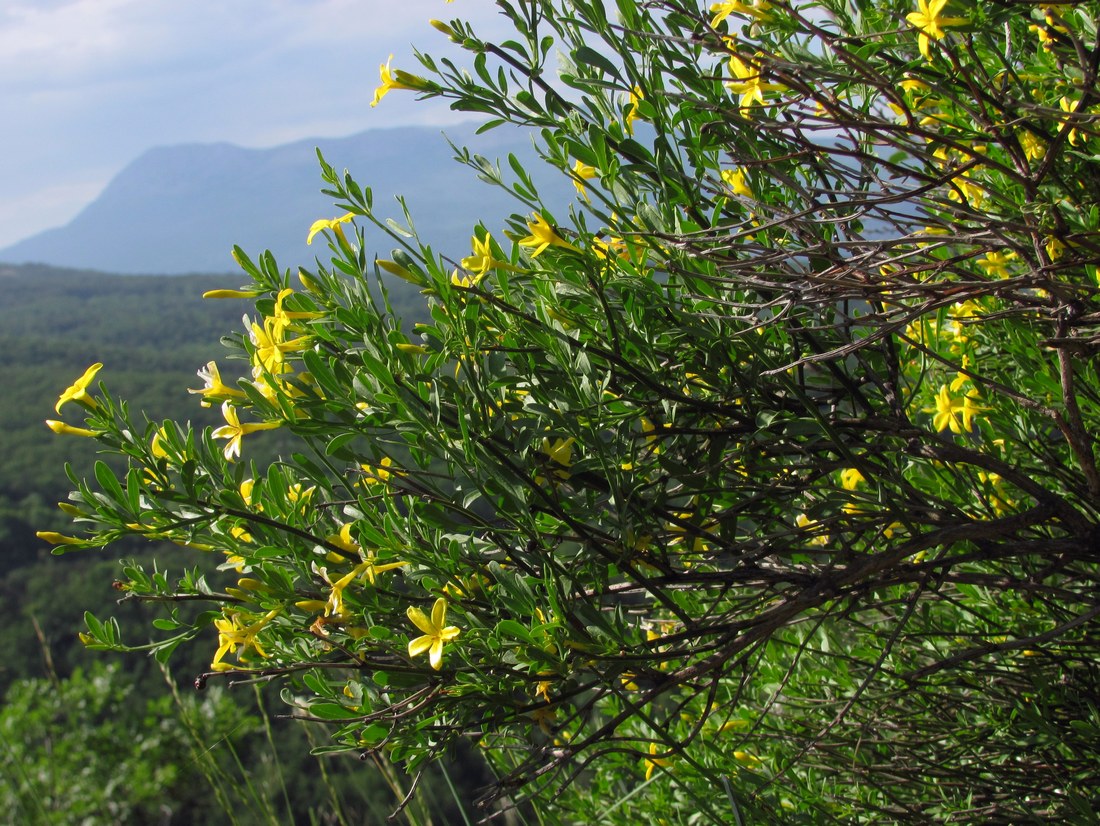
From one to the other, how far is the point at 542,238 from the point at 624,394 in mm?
269

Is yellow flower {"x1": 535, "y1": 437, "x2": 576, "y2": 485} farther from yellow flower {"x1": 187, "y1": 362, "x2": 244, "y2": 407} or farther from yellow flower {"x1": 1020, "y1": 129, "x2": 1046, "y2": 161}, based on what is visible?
yellow flower {"x1": 1020, "y1": 129, "x2": 1046, "y2": 161}

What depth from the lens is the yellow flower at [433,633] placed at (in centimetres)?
121

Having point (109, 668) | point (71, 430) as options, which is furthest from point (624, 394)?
point (109, 668)

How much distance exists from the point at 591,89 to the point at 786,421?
2.02ft

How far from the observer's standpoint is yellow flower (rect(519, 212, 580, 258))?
4.37 feet

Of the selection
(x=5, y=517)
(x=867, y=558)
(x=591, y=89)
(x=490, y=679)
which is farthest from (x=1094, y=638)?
(x=5, y=517)

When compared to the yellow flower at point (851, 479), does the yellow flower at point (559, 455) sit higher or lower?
higher

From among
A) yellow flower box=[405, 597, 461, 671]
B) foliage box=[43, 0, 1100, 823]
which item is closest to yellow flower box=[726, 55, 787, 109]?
foliage box=[43, 0, 1100, 823]

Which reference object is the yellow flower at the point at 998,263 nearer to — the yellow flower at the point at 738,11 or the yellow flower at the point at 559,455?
the yellow flower at the point at 738,11

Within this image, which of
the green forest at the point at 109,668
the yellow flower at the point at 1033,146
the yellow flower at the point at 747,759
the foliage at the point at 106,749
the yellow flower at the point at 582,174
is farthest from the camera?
the foliage at the point at 106,749

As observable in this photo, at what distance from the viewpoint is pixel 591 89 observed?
1481mm

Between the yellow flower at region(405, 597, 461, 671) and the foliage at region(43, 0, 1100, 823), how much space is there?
12 mm

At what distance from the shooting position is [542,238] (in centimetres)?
134

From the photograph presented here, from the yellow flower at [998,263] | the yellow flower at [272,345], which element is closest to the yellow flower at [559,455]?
the yellow flower at [272,345]
